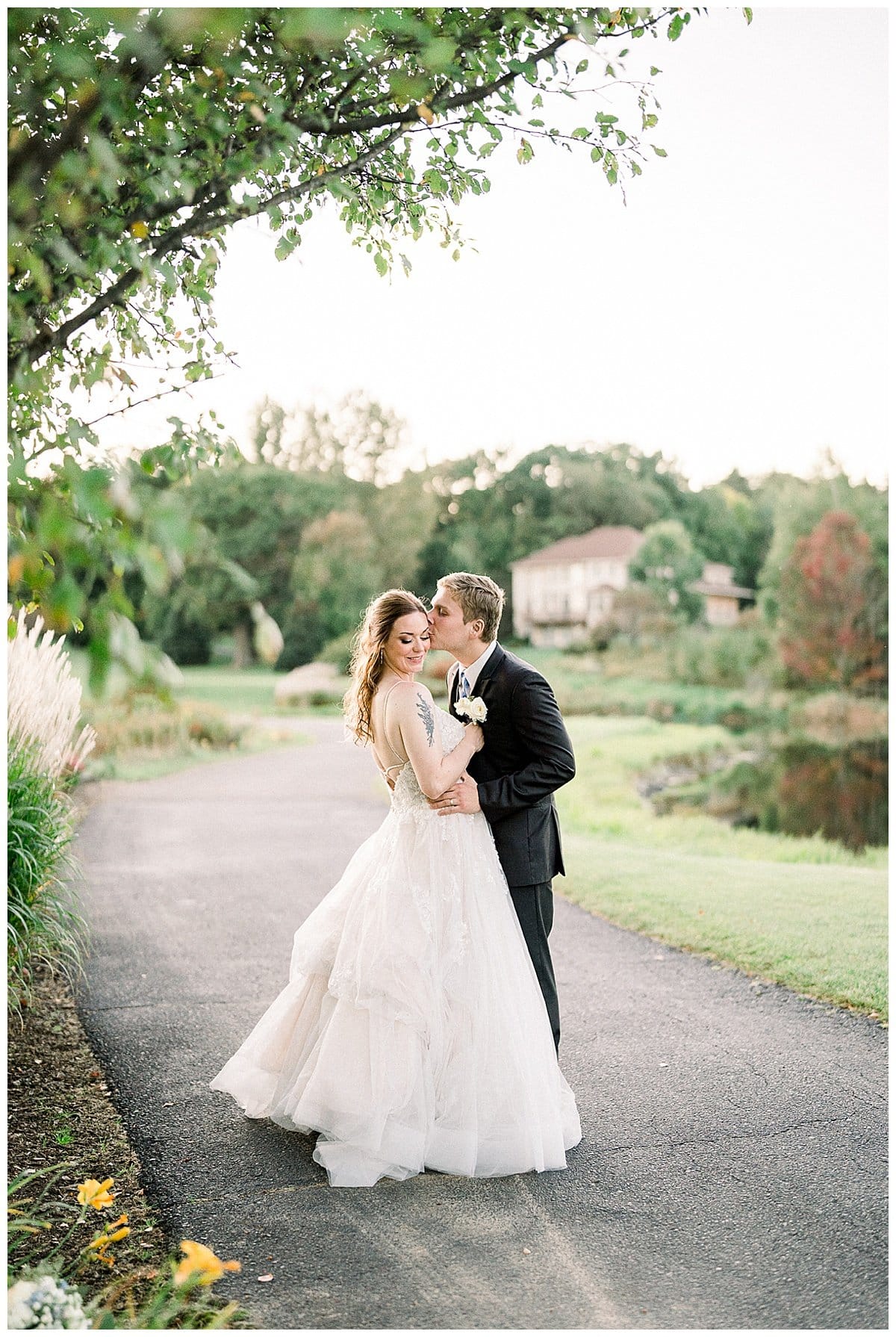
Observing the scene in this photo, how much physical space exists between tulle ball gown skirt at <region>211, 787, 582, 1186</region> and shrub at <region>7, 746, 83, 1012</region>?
4.81 feet

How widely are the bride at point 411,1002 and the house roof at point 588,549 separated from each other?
4195 cm

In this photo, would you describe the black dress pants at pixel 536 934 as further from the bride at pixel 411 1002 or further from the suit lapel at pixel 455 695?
the suit lapel at pixel 455 695

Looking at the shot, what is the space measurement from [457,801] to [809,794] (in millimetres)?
17327

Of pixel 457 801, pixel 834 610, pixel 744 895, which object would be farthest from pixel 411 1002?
pixel 834 610

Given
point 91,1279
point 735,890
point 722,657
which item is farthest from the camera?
point 722,657

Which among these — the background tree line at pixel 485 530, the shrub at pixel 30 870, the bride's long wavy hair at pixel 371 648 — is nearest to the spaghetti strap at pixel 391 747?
the bride's long wavy hair at pixel 371 648

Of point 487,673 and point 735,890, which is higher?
point 487,673

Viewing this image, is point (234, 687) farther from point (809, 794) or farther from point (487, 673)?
point (487, 673)

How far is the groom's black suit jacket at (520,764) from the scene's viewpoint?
4.14 meters

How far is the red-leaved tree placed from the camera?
3503 centimetres

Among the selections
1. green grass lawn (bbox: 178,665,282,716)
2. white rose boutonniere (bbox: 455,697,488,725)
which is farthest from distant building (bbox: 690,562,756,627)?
white rose boutonniere (bbox: 455,697,488,725)

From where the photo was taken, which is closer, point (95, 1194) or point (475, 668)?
point (95, 1194)

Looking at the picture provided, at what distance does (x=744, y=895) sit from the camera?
8.15m

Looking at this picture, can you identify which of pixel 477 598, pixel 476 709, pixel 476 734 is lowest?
pixel 476 734
